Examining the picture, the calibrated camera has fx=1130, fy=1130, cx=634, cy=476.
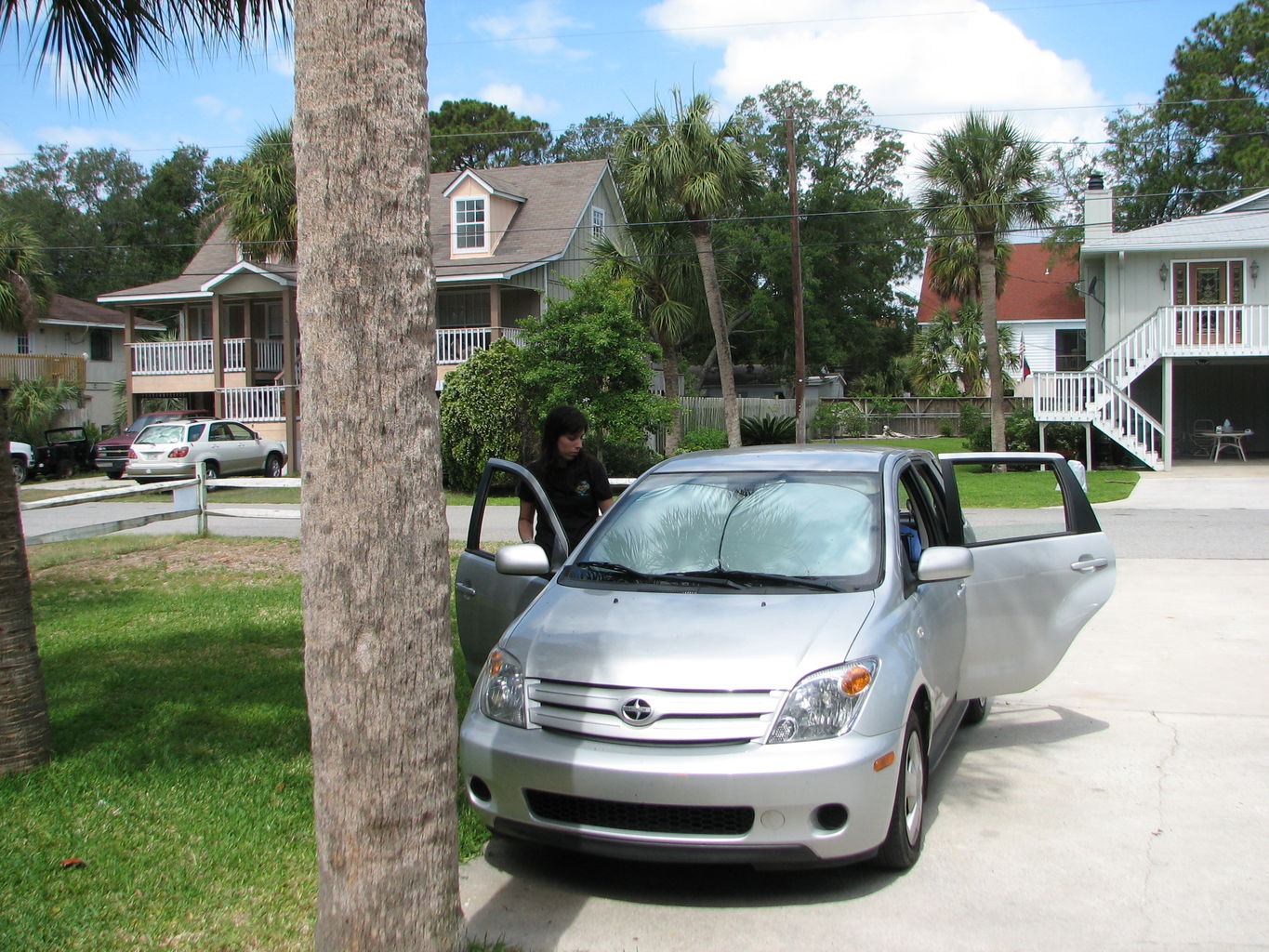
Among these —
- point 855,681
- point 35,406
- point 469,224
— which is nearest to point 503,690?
point 855,681

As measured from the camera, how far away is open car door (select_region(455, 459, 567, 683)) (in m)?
5.66

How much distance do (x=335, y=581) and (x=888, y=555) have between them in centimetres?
255

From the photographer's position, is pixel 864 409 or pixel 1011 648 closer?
pixel 1011 648

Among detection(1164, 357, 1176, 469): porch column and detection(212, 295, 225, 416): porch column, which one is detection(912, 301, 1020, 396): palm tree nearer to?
detection(1164, 357, 1176, 469): porch column

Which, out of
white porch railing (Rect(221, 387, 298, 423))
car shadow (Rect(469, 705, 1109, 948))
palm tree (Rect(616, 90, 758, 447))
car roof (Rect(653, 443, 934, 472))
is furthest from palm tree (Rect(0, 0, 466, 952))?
white porch railing (Rect(221, 387, 298, 423))

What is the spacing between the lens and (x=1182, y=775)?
5426 mm

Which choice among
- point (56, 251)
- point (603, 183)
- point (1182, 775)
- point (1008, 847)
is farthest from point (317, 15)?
point (56, 251)

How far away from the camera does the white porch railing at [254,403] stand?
3206cm

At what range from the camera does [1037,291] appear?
52.0 m

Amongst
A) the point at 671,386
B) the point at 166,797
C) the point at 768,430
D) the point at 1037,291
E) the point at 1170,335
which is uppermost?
the point at 1037,291

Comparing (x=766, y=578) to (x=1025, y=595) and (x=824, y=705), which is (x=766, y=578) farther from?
(x=1025, y=595)

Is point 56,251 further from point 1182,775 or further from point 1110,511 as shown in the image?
point 1182,775

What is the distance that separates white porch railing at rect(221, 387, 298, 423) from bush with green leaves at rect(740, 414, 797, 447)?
1358cm

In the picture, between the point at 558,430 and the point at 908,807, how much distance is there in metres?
3.12
